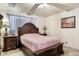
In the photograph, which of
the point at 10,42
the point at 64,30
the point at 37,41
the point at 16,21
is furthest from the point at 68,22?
the point at 10,42

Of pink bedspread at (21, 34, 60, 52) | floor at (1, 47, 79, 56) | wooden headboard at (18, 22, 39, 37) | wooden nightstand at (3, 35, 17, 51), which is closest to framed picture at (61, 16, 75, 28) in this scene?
pink bedspread at (21, 34, 60, 52)

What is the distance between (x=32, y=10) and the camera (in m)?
1.93

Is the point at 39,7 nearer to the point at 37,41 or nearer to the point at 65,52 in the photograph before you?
the point at 37,41

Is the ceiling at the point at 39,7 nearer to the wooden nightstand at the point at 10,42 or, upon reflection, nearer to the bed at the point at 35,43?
the bed at the point at 35,43

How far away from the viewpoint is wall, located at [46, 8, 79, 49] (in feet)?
6.13

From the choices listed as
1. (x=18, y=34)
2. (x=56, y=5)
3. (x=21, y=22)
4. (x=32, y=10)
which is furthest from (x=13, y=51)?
(x=56, y=5)

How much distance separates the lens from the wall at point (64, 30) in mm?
1868

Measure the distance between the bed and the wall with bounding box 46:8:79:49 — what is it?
0.46 feet

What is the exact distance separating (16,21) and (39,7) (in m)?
0.55

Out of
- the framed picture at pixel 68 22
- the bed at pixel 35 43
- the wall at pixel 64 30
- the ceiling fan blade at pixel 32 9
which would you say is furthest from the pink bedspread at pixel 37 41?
the ceiling fan blade at pixel 32 9

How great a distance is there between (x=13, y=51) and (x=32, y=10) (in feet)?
3.01

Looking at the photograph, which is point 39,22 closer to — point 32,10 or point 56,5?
point 32,10

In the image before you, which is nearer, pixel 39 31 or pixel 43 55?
pixel 43 55

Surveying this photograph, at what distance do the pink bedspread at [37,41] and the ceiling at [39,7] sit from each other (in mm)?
498
